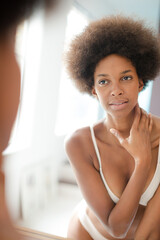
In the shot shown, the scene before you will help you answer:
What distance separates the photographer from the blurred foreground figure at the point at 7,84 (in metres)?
0.32

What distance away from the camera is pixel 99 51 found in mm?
491

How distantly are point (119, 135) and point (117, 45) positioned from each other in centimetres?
19

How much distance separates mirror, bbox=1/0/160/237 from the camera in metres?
0.94

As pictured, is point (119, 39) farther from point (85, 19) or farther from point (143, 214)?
point (143, 214)

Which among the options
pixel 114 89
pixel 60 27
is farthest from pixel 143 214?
pixel 60 27

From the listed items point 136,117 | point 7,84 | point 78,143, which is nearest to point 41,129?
point 78,143

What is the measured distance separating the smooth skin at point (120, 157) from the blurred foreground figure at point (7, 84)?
0.68 feet

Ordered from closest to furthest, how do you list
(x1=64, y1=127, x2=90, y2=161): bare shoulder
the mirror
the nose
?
the nose, (x1=64, y1=127, x2=90, y2=161): bare shoulder, the mirror

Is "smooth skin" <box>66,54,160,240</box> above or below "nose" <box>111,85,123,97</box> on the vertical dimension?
below

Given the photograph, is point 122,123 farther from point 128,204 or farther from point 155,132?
point 128,204

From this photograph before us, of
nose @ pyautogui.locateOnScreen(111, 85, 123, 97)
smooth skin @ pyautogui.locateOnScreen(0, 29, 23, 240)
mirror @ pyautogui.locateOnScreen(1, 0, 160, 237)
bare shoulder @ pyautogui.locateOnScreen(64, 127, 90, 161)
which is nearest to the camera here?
smooth skin @ pyautogui.locateOnScreen(0, 29, 23, 240)

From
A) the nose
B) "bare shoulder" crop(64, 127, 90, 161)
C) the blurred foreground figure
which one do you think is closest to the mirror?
"bare shoulder" crop(64, 127, 90, 161)

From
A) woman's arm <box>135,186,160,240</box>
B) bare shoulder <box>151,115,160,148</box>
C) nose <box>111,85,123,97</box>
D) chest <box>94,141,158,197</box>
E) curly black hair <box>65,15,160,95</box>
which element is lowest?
woman's arm <box>135,186,160,240</box>

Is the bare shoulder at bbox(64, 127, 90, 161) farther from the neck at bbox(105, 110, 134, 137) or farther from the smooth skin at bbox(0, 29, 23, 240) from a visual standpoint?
the smooth skin at bbox(0, 29, 23, 240)
